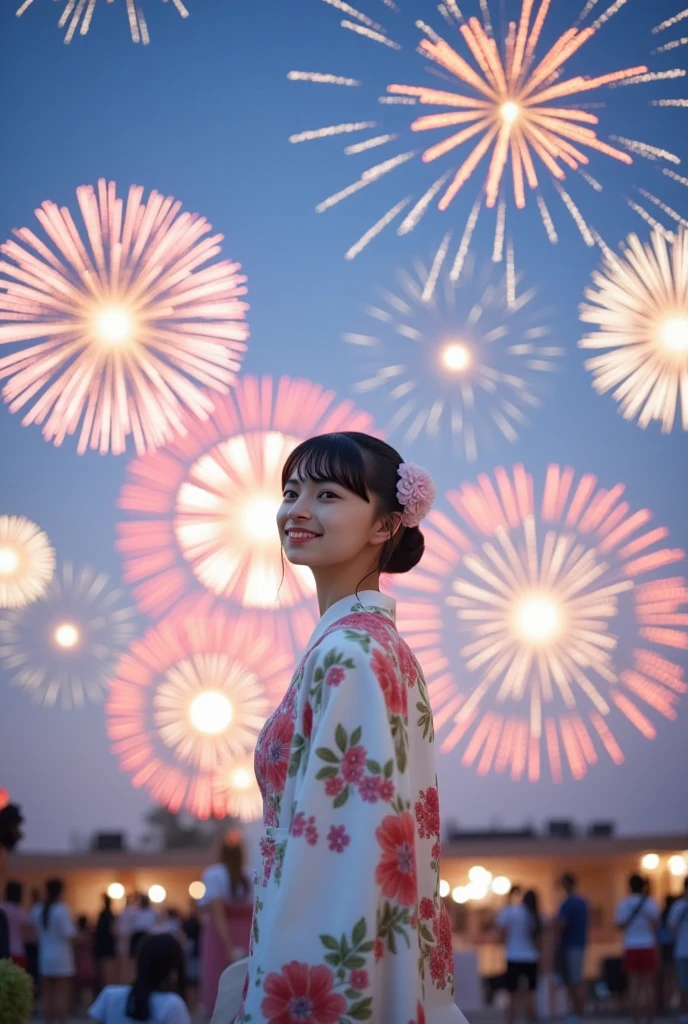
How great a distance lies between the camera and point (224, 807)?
1280cm

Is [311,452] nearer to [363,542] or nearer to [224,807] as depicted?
[363,542]

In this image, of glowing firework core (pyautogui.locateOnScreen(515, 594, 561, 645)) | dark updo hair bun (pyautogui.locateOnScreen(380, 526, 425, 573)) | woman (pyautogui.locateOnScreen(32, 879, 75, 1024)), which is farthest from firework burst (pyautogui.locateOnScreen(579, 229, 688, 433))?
dark updo hair bun (pyautogui.locateOnScreen(380, 526, 425, 573))

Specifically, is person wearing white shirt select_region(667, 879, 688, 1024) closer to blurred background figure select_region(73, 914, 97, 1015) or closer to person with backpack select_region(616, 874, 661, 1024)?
person with backpack select_region(616, 874, 661, 1024)

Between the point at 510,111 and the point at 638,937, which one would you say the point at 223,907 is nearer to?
the point at 638,937

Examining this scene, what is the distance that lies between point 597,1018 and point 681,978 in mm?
2958

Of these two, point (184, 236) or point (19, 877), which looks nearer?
point (184, 236)

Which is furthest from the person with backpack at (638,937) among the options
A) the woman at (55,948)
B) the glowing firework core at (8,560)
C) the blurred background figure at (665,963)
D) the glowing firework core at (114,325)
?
the glowing firework core at (114,325)

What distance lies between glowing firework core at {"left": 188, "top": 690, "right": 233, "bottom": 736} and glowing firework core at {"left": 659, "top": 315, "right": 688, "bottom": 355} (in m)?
5.53

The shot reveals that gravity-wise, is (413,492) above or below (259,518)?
below

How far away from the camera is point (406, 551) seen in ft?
9.32

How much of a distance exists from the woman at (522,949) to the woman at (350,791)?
703 centimetres

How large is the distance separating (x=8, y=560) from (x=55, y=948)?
4514mm

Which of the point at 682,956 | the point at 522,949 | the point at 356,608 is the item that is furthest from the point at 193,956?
the point at 356,608

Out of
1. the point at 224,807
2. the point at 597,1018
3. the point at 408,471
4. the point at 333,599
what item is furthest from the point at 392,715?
the point at 224,807
